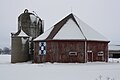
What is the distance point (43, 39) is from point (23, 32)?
257 inches

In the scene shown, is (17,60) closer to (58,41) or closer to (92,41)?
(58,41)

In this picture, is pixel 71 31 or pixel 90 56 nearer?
pixel 90 56

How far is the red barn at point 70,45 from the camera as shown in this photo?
4006 centimetres

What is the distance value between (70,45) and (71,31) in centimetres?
252

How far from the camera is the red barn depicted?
4006 centimetres

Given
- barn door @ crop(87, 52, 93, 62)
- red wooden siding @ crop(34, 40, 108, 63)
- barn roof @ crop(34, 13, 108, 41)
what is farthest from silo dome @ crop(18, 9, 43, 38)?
barn door @ crop(87, 52, 93, 62)

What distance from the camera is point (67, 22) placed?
142ft

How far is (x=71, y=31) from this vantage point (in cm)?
4156
